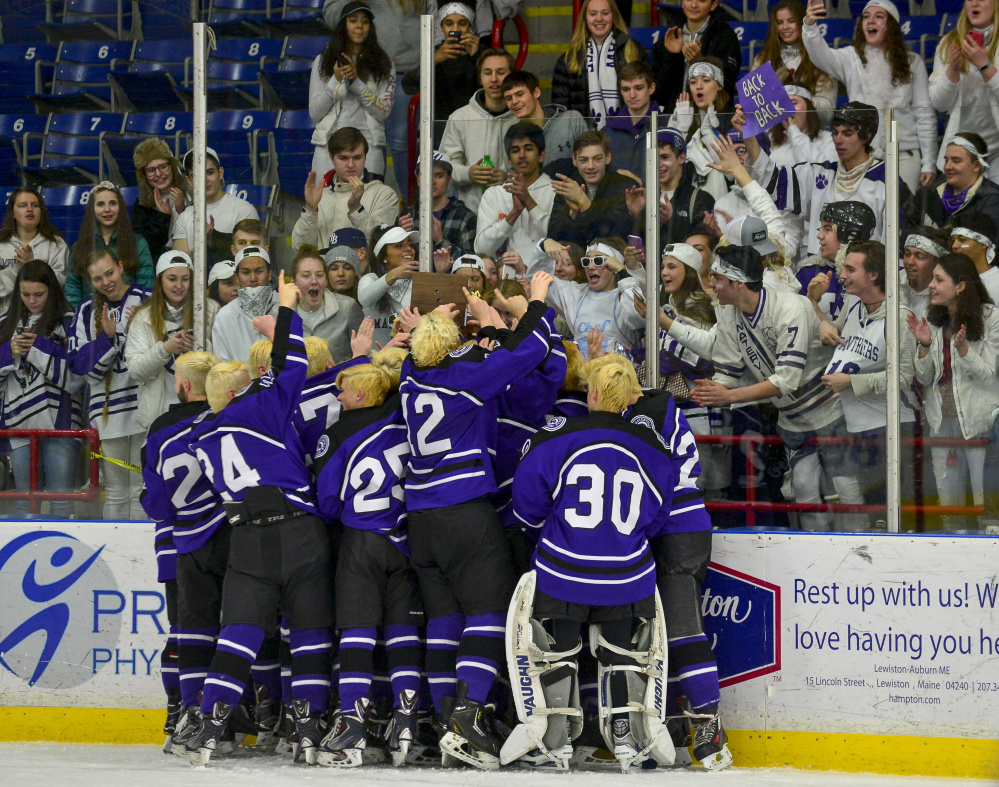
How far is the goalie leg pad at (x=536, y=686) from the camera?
3.52m

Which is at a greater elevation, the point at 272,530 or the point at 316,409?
the point at 316,409

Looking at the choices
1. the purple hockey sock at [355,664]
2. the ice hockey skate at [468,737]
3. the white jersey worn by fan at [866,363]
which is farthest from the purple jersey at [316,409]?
the white jersey worn by fan at [866,363]

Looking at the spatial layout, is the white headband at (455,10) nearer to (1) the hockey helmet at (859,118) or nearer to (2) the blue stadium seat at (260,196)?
(2) the blue stadium seat at (260,196)

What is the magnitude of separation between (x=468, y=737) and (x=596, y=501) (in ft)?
2.70

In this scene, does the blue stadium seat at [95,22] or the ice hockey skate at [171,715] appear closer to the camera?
the ice hockey skate at [171,715]

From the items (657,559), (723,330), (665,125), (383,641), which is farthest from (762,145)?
(383,641)

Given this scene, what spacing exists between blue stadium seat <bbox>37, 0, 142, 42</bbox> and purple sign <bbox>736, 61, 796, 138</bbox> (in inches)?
123

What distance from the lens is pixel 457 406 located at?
11.8 ft

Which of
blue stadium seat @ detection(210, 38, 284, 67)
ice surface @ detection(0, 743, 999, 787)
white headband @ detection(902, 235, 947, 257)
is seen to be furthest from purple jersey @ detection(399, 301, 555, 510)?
blue stadium seat @ detection(210, 38, 284, 67)

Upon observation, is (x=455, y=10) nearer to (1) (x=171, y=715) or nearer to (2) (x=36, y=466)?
(2) (x=36, y=466)

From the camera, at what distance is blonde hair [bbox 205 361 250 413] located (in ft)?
12.2

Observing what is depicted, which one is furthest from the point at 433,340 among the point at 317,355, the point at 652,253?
the point at 652,253

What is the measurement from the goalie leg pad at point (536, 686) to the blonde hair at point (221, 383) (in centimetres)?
111

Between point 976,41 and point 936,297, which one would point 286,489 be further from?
point 976,41
